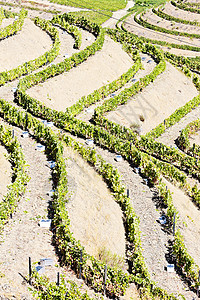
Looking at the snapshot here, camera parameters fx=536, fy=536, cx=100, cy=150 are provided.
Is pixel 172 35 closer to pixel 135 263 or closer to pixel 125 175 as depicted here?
pixel 125 175

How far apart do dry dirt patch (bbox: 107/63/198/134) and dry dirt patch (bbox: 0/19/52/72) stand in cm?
1495

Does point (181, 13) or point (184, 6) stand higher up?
point (184, 6)

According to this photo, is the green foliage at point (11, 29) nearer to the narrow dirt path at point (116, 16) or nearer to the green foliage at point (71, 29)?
the green foliage at point (71, 29)

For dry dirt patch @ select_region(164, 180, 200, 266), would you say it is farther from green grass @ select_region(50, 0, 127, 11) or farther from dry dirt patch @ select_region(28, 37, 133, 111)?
green grass @ select_region(50, 0, 127, 11)

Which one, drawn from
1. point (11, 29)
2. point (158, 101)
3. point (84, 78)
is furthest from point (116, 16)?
point (158, 101)

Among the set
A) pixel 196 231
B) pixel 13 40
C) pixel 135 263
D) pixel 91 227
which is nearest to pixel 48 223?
pixel 91 227

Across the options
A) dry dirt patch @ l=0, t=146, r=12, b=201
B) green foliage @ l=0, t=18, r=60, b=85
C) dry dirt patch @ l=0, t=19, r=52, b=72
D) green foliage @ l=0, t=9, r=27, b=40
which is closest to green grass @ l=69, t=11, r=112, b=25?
dry dirt patch @ l=0, t=19, r=52, b=72

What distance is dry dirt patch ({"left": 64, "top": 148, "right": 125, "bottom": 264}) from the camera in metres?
33.8

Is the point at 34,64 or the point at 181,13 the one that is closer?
the point at 34,64

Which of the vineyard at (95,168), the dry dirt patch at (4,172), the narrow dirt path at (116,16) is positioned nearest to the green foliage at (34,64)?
the vineyard at (95,168)

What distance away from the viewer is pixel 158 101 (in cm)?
6412

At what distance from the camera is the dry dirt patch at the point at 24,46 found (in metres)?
64.6

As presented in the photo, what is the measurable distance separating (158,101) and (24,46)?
19.3 meters

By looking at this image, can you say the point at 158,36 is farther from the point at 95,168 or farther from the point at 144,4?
the point at 95,168
